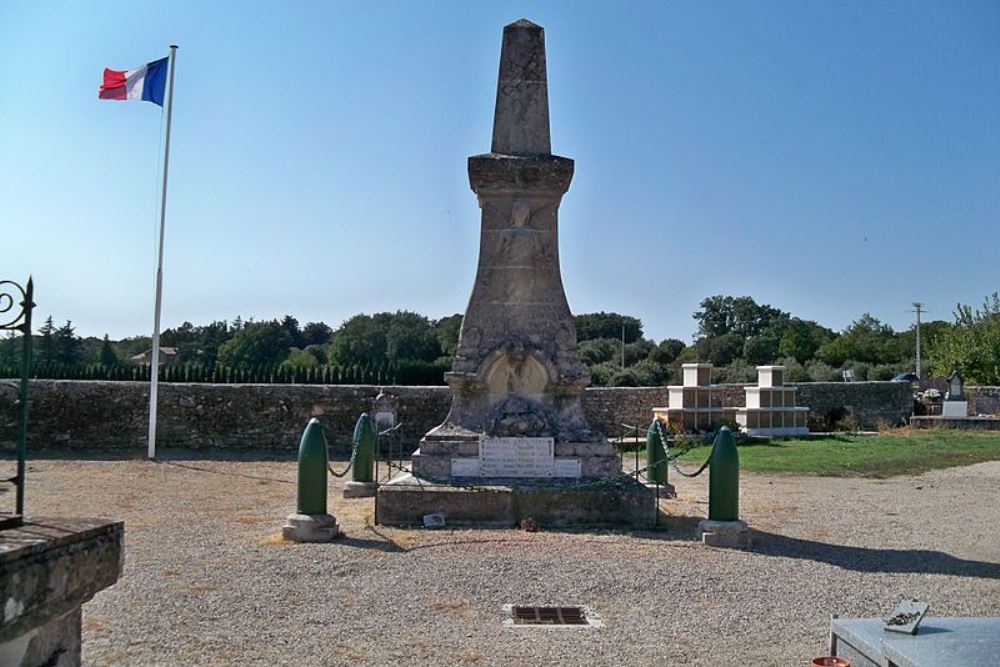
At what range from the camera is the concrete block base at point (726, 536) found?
7.96 m

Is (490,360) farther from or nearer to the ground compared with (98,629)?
farther from the ground

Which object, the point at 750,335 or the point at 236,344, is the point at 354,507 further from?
the point at 750,335

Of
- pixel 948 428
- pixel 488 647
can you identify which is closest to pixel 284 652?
pixel 488 647

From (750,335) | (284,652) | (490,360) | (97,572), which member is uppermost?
(750,335)

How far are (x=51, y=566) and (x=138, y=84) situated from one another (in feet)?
48.7

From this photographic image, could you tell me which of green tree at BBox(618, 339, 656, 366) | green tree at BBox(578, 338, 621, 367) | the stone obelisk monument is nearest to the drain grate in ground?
the stone obelisk monument

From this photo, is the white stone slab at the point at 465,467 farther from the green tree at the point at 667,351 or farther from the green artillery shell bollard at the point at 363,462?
the green tree at the point at 667,351

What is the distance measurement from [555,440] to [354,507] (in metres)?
2.46

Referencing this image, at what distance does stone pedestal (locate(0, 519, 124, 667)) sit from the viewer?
2.22 m

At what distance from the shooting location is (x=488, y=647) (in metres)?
5.02

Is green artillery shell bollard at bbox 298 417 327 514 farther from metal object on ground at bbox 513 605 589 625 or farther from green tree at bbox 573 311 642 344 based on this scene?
green tree at bbox 573 311 642 344

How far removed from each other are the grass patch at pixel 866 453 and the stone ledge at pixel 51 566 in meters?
13.3

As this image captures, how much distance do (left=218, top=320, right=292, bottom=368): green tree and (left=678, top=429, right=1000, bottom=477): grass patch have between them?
39.3 metres

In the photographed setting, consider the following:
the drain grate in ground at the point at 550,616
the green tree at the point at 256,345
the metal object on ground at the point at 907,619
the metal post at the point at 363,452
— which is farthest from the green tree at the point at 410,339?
the metal object on ground at the point at 907,619
